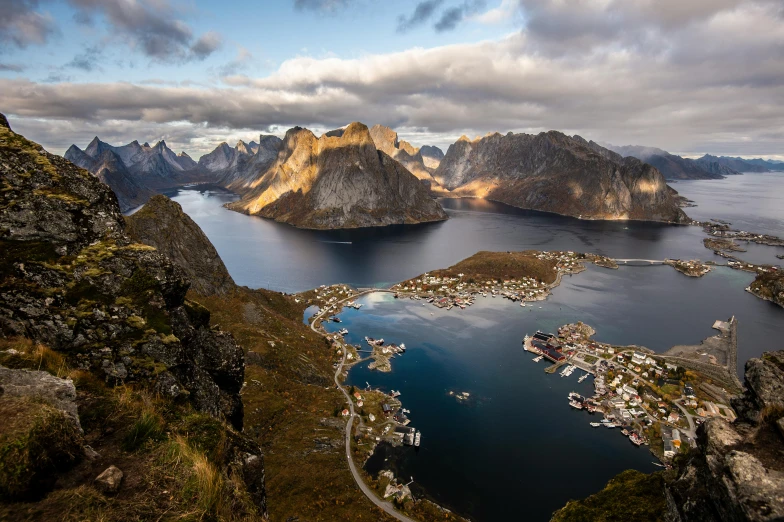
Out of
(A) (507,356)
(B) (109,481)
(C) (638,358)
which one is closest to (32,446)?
(B) (109,481)

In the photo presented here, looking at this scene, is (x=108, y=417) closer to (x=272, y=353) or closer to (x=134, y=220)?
(x=272, y=353)

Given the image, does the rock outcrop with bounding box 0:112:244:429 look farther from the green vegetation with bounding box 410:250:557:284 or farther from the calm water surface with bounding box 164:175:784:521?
the green vegetation with bounding box 410:250:557:284

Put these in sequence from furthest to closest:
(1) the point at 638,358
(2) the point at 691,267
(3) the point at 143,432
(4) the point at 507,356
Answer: (2) the point at 691,267 < (4) the point at 507,356 < (1) the point at 638,358 < (3) the point at 143,432

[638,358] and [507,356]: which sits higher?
[638,358]

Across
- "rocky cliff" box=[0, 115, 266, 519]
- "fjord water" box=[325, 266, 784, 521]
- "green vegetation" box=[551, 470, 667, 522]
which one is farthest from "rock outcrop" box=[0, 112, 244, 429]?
"fjord water" box=[325, 266, 784, 521]

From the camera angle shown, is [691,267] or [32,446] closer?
[32,446]

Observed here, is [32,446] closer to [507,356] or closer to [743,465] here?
[743,465]

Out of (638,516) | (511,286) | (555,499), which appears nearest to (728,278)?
(511,286)
